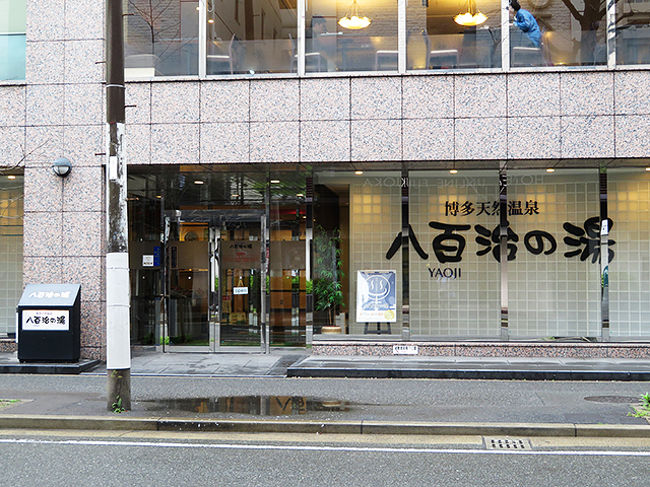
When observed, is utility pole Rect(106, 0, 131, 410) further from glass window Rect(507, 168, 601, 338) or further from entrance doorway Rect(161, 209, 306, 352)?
glass window Rect(507, 168, 601, 338)

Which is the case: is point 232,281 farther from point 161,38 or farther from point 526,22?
point 526,22

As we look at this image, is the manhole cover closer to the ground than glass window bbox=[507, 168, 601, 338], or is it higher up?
closer to the ground

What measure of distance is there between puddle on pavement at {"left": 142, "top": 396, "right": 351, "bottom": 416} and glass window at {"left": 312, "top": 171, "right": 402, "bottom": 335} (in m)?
4.49

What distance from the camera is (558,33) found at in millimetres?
13633

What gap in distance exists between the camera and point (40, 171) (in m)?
14.2

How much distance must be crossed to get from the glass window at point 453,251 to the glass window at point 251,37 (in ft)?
12.0

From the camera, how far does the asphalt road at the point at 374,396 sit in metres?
9.01

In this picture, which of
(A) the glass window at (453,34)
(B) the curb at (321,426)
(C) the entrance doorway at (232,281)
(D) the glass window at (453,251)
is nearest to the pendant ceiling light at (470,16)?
(A) the glass window at (453,34)

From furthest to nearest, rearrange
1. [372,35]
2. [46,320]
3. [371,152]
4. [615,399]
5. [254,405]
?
[372,35], [371,152], [46,320], [615,399], [254,405]

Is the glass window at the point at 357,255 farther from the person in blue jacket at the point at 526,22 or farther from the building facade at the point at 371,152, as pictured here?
the person in blue jacket at the point at 526,22

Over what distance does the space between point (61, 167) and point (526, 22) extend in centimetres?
949

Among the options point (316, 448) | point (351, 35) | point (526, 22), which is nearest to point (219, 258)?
point (351, 35)

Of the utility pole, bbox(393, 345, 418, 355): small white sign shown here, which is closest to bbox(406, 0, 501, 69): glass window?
bbox(393, 345, 418, 355): small white sign

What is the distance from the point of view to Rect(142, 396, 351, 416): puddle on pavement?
9.33 meters
